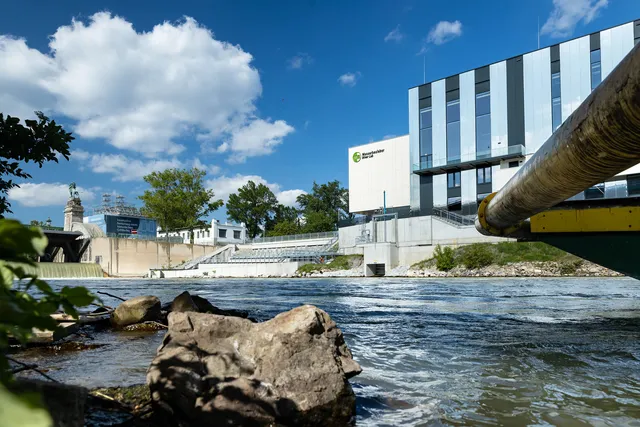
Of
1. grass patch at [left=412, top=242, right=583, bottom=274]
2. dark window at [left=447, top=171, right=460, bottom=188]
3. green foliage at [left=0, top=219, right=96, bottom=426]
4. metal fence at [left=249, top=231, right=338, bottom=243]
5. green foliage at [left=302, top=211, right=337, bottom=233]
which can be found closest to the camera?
green foliage at [left=0, top=219, right=96, bottom=426]

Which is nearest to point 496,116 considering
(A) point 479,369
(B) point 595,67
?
(B) point 595,67

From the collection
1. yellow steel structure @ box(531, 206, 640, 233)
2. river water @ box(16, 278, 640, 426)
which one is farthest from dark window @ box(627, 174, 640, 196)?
yellow steel structure @ box(531, 206, 640, 233)

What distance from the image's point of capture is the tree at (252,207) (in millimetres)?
104938

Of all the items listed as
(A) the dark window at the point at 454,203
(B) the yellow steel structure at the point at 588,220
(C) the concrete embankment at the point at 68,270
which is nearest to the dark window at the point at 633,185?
(A) the dark window at the point at 454,203

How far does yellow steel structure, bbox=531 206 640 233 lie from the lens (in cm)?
670

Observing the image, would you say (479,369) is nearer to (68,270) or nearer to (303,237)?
(68,270)

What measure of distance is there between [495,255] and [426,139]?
740 inches

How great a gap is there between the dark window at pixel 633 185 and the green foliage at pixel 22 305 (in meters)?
44.0

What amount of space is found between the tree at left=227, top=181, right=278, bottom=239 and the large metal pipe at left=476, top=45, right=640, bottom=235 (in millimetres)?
101610

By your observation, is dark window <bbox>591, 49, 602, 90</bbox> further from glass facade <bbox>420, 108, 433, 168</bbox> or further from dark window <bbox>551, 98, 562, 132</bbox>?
glass facade <bbox>420, 108, 433, 168</bbox>

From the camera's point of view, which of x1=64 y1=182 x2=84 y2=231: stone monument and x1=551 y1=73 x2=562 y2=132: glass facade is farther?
x1=64 y1=182 x2=84 y2=231: stone monument

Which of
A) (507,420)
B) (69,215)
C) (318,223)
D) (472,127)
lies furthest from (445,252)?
(69,215)

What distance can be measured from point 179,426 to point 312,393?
980mm

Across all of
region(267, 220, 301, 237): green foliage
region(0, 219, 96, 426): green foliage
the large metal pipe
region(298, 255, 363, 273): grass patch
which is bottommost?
region(298, 255, 363, 273): grass patch
